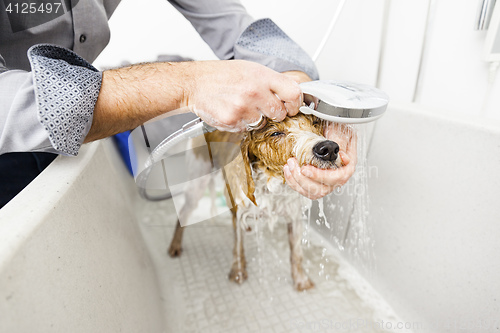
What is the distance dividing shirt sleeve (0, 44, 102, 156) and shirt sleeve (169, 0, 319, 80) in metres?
0.56

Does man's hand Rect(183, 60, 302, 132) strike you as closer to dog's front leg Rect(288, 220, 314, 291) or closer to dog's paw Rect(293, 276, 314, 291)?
dog's front leg Rect(288, 220, 314, 291)

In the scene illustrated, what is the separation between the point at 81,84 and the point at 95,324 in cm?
42

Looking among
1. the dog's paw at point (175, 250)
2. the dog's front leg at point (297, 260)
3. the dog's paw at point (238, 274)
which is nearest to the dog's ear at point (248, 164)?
the dog's front leg at point (297, 260)

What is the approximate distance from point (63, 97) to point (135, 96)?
4.7 inches

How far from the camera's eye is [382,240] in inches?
41.7

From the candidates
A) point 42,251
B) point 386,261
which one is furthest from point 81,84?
point 386,261

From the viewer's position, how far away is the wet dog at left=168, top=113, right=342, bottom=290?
0.68 meters

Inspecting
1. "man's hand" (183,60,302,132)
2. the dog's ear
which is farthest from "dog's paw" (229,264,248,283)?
"man's hand" (183,60,302,132)

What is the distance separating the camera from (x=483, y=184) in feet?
2.48

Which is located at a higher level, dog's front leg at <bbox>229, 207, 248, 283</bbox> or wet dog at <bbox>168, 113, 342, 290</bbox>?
wet dog at <bbox>168, 113, 342, 290</bbox>

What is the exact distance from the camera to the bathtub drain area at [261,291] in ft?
3.44

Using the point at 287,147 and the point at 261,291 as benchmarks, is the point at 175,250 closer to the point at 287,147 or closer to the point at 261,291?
the point at 261,291

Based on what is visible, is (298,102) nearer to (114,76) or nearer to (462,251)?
(114,76)

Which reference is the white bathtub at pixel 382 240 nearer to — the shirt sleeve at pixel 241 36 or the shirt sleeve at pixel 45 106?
the shirt sleeve at pixel 45 106
